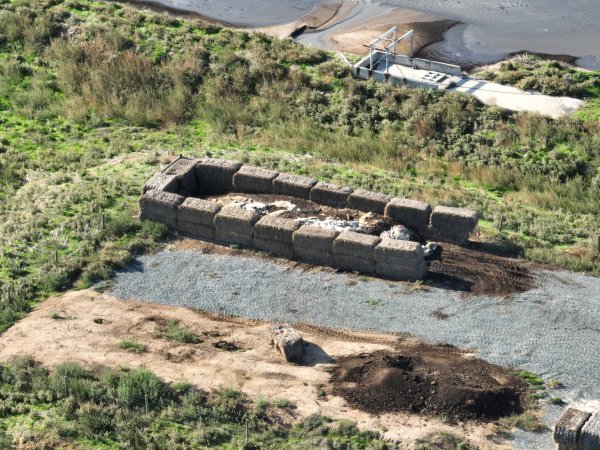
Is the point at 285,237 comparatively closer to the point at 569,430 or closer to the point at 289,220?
the point at 289,220

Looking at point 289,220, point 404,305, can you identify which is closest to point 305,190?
point 289,220

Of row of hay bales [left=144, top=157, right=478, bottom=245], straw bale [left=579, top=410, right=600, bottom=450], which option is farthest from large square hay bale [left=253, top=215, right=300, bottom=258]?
straw bale [left=579, top=410, right=600, bottom=450]

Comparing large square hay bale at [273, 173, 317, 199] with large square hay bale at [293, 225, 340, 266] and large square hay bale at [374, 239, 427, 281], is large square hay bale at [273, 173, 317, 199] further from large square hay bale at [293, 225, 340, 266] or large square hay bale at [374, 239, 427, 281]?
large square hay bale at [374, 239, 427, 281]

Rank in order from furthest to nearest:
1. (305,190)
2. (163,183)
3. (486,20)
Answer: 1. (486,20)
2. (305,190)
3. (163,183)

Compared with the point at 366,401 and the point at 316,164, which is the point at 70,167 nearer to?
the point at 316,164

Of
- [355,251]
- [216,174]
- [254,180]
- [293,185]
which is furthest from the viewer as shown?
[216,174]

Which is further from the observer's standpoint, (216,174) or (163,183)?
(216,174)

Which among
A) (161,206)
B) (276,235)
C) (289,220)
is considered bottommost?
(276,235)
